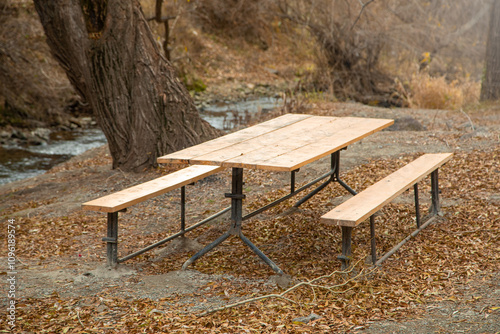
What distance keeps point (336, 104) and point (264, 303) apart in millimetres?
7497

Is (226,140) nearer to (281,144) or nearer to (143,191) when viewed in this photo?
(281,144)

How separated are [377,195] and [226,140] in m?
1.13

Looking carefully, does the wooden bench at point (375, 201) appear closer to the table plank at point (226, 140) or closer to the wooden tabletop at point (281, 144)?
the wooden tabletop at point (281, 144)

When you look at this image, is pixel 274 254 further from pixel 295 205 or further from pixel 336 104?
pixel 336 104

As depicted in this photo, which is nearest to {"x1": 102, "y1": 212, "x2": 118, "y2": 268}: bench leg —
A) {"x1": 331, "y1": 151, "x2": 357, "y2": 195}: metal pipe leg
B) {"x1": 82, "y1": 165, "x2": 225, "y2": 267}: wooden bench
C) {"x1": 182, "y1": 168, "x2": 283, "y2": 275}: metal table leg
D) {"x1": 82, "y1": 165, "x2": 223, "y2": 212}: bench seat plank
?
{"x1": 82, "y1": 165, "x2": 225, "y2": 267}: wooden bench

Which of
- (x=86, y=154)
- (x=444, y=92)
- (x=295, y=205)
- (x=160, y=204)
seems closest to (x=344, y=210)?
(x=295, y=205)

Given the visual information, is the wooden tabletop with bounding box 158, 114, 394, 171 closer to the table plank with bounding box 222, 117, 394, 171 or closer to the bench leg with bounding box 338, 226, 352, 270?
the table plank with bounding box 222, 117, 394, 171

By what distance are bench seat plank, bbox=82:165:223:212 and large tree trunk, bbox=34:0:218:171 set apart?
159cm

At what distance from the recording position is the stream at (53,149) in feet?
29.0

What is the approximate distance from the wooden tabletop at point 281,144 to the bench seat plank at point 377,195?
0.36m

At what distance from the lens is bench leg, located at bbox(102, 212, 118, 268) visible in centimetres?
359

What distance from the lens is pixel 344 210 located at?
3.32 m

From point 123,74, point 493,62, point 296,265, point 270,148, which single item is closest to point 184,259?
point 296,265

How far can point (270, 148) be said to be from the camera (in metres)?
3.61
